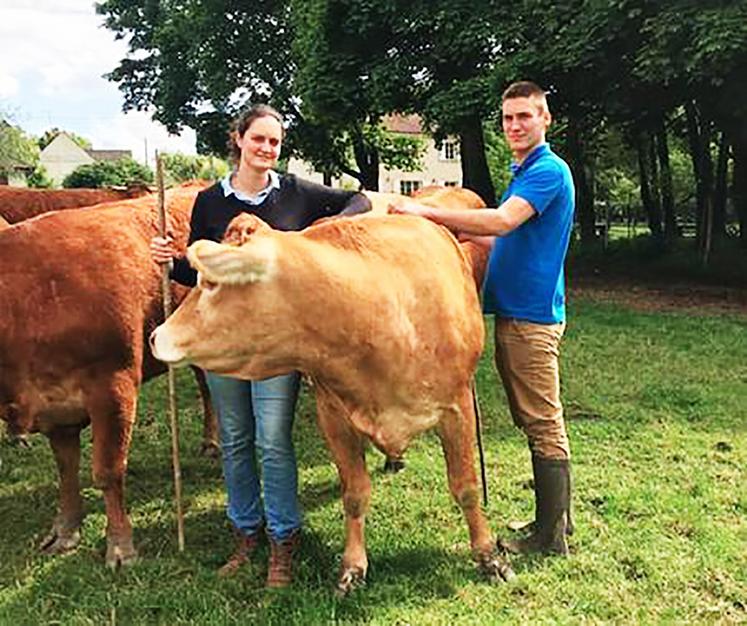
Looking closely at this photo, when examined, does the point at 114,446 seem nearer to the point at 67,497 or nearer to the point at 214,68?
the point at 67,497

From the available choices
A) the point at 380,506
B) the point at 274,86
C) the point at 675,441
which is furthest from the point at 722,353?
the point at 274,86

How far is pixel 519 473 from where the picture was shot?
586 cm

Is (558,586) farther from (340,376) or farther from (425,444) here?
(425,444)

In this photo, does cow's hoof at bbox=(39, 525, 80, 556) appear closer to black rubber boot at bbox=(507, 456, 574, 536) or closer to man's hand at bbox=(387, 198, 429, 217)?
black rubber boot at bbox=(507, 456, 574, 536)

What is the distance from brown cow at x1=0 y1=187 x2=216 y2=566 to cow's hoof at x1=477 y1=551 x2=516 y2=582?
6.17 ft

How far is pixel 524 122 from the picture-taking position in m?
4.26

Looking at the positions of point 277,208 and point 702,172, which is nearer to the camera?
point 277,208

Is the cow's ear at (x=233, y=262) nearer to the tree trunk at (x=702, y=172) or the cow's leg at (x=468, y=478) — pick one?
the cow's leg at (x=468, y=478)

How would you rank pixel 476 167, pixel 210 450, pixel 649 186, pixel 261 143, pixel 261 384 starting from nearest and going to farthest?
pixel 261 143, pixel 261 384, pixel 210 450, pixel 476 167, pixel 649 186

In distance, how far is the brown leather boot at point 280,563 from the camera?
4.26m

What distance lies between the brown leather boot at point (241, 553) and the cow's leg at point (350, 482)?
1.73ft

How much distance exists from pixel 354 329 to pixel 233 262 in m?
0.59

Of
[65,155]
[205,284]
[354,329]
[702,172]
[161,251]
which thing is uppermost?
[65,155]

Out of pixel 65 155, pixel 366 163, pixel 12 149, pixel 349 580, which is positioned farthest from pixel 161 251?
pixel 65 155
